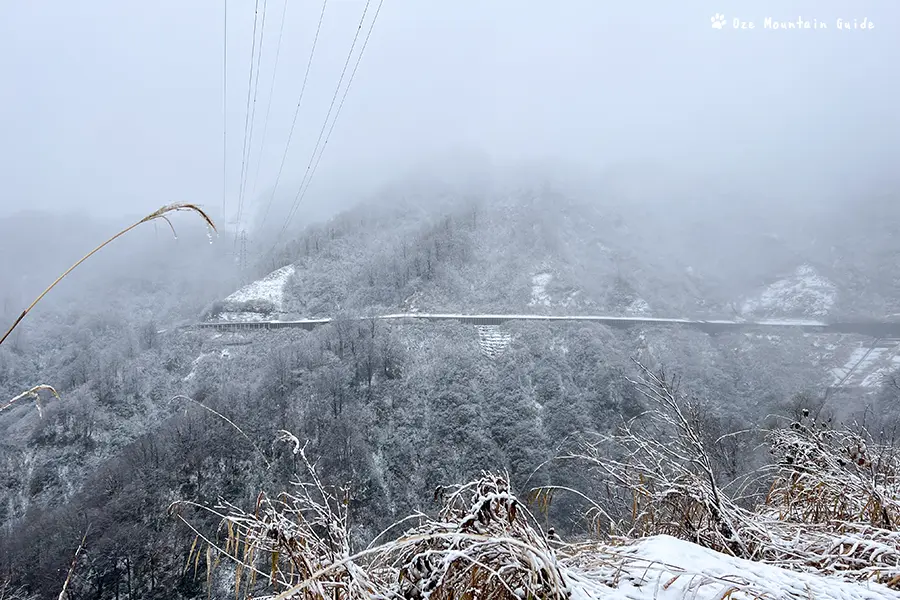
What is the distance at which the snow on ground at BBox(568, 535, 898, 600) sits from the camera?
805 mm

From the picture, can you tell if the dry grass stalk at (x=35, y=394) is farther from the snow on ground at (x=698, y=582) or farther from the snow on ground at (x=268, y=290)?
the snow on ground at (x=268, y=290)

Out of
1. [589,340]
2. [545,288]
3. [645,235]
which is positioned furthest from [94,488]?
[645,235]

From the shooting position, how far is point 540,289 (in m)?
63.0

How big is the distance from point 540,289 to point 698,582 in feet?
208

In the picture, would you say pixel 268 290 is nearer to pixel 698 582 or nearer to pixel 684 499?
pixel 684 499

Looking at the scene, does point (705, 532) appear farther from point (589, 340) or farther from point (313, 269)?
point (313, 269)

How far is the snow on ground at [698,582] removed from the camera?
81cm

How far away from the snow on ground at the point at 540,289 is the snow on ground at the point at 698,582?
59.5m

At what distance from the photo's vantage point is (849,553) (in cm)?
108

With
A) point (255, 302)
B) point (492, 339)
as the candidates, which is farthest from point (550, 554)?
point (255, 302)

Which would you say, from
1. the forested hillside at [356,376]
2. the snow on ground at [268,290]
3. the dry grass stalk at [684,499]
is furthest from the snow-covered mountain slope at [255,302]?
the dry grass stalk at [684,499]

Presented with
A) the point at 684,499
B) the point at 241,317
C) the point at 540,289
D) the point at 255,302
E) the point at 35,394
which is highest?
Answer: the point at 35,394

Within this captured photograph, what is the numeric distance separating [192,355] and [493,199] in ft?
204

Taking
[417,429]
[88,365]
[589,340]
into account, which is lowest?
[417,429]
